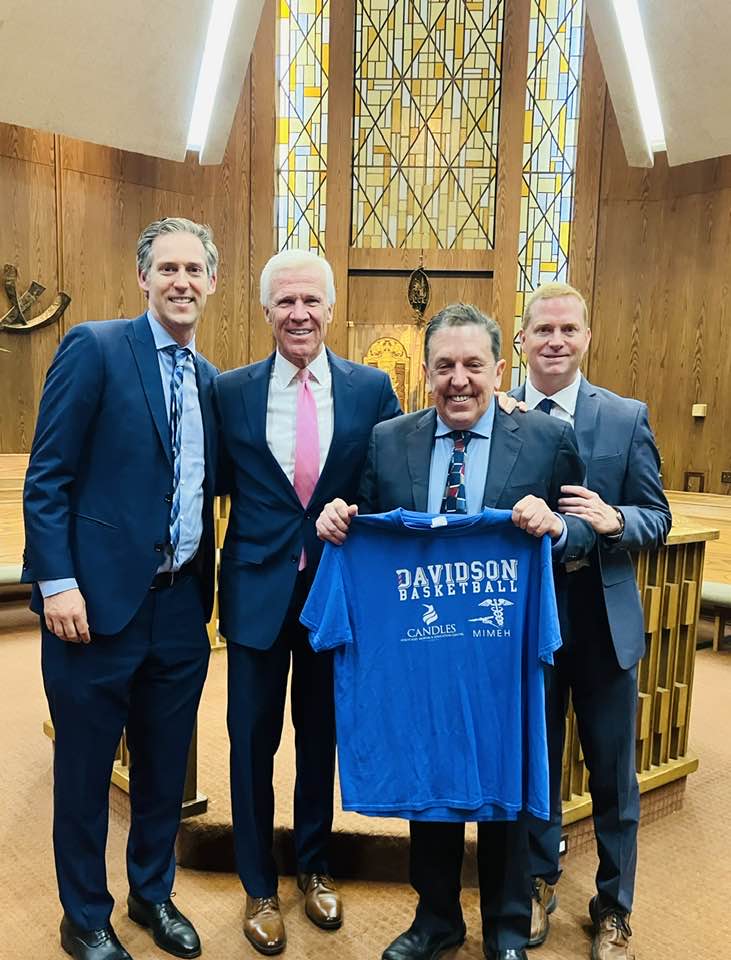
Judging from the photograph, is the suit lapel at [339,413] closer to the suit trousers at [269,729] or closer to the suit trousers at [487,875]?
the suit trousers at [269,729]

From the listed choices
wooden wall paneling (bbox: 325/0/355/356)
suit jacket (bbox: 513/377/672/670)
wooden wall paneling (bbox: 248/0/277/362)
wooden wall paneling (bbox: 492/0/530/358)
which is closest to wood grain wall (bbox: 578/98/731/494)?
wooden wall paneling (bbox: 492/0/530/358)

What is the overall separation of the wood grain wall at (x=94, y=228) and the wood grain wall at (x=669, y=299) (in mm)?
3165

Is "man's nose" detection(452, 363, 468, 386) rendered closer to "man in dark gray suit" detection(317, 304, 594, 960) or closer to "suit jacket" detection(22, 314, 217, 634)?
"man in dark gray suit" detection(317, 304, 594, 960)

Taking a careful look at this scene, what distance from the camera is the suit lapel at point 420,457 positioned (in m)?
1.70

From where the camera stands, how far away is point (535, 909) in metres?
2.00

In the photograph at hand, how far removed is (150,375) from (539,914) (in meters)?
1.63

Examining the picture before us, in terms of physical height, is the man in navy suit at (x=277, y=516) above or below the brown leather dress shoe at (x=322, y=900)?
above

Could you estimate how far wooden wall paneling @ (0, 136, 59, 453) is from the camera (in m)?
6.00

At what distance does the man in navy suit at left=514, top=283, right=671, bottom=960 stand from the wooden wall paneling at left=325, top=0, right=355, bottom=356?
523 cm

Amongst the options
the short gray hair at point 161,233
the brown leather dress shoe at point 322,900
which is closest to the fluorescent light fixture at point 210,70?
the short gray hair at point 161,233

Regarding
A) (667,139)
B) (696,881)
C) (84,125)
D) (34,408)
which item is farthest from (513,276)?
(696,881)

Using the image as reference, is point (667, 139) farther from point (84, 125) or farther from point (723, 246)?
point (84, 125)

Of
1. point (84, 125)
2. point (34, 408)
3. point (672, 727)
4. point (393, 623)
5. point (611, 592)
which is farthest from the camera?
point (34, 408)

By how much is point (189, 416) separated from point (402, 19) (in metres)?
6.48
